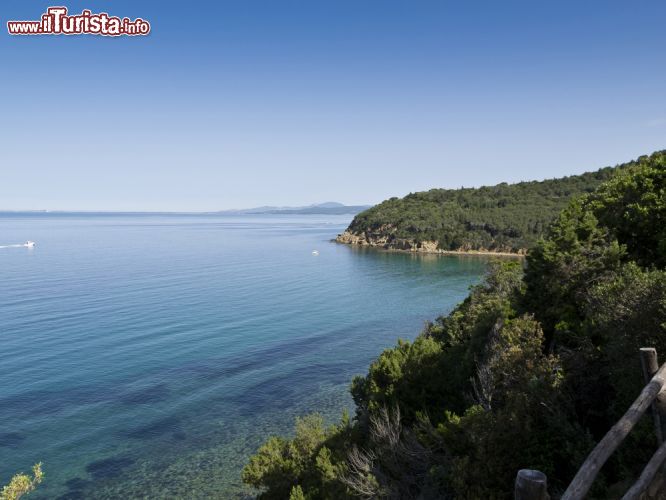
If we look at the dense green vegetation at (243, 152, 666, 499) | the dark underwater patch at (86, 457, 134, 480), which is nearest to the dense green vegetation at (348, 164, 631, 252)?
the dense green vegetation at (243, 152, 666, 499)

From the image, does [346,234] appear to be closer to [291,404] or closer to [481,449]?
[291,404]

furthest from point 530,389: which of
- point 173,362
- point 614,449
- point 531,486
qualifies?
point 173,362

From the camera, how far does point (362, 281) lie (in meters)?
86.8

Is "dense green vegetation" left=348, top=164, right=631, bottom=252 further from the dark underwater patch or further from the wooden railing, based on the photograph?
the wooden railing

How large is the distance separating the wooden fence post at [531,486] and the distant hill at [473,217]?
127844 millimetres

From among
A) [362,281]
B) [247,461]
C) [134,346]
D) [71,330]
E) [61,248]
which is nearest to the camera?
[247,461]

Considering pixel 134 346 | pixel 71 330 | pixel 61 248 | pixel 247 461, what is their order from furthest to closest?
pixel 61 248 → pixel 71 330 → pixel 134 346 → pixel 247 461

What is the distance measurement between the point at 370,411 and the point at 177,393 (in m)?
18.9

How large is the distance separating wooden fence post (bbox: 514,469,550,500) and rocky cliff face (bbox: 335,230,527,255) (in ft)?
424

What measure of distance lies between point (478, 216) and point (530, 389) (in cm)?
13817

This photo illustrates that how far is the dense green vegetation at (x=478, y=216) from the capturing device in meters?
135

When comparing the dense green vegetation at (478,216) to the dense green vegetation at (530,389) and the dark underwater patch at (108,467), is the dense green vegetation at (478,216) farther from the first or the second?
the dark underwater patch at (108,467)

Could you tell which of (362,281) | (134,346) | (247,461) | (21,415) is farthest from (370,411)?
(362,281)

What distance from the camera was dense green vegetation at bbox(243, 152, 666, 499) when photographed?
→ 13.9m
